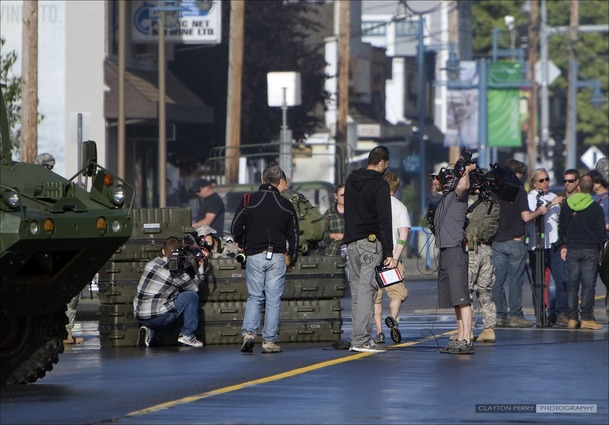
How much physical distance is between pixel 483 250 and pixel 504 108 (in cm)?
4385

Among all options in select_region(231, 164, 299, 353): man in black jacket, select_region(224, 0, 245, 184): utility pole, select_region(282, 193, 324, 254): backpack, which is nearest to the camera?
select_region(231, 164, 299, 353): man in black jacket

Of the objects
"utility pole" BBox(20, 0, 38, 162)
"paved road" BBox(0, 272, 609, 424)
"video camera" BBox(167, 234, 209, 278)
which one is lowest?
"paved road" BBox(0, 272, 609, 424)

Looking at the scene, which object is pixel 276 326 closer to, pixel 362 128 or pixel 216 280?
pixel 216 280

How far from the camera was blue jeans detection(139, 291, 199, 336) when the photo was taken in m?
17.5

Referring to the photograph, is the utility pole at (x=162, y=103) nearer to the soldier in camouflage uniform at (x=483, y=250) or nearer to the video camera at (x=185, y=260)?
the video camera at (x=185, y=260)

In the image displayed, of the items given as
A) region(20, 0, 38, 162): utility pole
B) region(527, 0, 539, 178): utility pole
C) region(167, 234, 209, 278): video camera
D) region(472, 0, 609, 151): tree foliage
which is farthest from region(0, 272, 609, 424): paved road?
region(472, 0, 609, 151): tree foliage

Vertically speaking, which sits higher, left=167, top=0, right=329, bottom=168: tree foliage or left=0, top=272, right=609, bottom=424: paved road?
left=167, top=0, right=329, bottom=168: tree foliage

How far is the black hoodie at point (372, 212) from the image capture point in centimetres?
1623

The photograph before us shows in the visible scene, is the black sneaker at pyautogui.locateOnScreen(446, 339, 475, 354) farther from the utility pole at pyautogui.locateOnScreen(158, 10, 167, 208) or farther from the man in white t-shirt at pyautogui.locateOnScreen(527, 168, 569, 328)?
the utility pole at pyautogui.locateOnScreen(158, 10, 167, 208)

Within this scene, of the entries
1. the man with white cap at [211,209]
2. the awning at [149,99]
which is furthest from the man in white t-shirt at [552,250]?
the awning at [149,99]

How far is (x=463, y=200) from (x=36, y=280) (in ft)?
15.0

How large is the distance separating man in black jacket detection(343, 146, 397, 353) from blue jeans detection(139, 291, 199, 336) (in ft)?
6.47

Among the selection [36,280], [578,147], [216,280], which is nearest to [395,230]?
[216,280]

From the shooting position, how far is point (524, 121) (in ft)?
277
